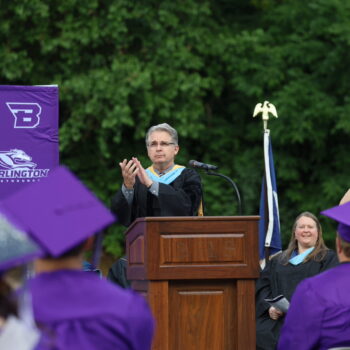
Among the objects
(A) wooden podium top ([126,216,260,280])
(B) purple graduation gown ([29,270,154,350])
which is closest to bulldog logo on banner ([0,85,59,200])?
(A) wooden podium top ([126,216,260,280])

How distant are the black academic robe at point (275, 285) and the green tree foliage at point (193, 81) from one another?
683cm

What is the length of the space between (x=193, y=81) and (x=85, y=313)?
1314cm

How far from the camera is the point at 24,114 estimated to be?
320 inches

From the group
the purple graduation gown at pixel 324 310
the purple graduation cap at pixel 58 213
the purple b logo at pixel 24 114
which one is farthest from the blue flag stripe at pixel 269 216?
the purple graduation cap at pixel 58 213

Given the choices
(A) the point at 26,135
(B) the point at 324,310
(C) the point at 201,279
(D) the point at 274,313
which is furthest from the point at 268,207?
(B) the point at 324,310

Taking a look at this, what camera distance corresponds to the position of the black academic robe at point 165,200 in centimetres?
712

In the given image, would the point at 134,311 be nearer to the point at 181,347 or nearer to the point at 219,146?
the point at 181,347

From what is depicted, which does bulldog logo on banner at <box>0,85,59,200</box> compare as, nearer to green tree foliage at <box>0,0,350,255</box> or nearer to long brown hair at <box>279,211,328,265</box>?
long brown hair at <box>279,211,328,265</box>

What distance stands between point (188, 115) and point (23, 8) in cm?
319

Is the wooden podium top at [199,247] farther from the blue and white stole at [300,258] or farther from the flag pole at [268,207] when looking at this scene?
the flag pole at [268,207]

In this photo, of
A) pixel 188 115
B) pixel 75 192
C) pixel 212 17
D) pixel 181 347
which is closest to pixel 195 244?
pixel 181 347

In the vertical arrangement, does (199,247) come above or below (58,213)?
below

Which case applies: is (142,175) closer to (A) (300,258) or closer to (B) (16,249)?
(A) (300,258)

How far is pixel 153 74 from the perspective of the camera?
1593cm
